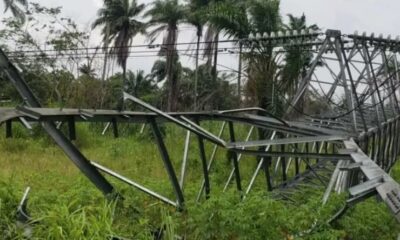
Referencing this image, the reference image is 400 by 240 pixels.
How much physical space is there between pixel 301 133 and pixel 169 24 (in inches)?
1231

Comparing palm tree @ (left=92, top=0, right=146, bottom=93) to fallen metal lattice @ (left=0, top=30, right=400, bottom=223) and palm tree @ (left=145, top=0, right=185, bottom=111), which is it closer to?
palm tree @ (left=145, top=0, right=185, bottom=111)

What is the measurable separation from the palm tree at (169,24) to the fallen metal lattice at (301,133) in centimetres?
2325

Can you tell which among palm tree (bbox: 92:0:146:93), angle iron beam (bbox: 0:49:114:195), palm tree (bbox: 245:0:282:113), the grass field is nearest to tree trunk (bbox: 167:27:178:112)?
palm tree (bbox: 92:0:146:93)

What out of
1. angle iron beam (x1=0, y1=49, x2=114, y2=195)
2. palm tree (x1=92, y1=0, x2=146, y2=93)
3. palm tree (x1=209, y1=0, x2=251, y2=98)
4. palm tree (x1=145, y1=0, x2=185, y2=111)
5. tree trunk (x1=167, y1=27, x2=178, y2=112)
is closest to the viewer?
angle iron beam (x1=0, y1=49, x2=114, y2=195)

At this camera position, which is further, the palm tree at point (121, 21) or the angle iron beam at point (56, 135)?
the palm tree at point (121, 21)

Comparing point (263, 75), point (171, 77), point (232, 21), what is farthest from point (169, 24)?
point (263, 75)

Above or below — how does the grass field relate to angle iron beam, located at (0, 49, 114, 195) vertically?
below

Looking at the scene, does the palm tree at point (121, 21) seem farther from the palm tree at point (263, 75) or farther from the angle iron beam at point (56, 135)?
the angle iron beam at point (56, 135)

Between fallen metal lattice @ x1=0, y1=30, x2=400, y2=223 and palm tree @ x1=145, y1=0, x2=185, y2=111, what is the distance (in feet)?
76.3

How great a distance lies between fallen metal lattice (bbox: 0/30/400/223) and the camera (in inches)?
174

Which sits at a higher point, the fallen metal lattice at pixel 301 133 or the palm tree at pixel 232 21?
the palm tree at pixel 232 21

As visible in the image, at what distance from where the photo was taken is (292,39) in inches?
460

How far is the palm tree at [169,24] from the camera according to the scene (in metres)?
36.2

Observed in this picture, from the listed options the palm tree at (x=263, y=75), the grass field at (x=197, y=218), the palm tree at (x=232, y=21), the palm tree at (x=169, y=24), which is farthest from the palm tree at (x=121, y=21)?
the grass field at (x=197, y=218)
